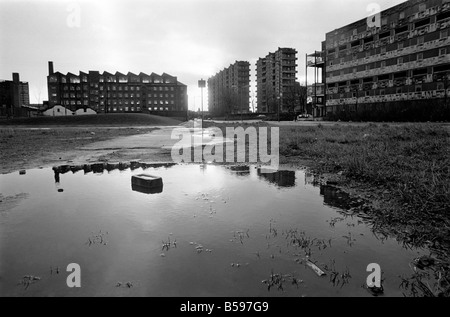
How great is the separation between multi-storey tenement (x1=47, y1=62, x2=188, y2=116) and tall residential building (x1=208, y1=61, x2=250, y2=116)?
19655mm

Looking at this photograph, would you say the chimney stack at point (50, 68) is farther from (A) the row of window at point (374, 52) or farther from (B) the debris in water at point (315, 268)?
(B) the debris in water at point (315, 268)

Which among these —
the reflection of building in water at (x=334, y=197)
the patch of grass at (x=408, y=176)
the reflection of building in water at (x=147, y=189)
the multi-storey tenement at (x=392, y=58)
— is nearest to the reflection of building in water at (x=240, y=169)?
the patch of grass at (x=408, y=176)

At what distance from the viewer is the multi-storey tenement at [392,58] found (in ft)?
155

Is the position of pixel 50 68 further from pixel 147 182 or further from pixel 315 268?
pixel 315 268

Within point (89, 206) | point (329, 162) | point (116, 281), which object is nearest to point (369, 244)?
point (116, 281)

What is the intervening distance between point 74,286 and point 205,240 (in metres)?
1.46

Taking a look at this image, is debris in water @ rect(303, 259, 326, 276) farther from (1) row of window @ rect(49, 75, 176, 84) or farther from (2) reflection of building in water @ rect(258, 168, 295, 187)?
(1) row of window @ rect(49, 75, 176, 84)

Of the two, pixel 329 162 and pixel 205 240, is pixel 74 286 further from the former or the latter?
pixel 329 162

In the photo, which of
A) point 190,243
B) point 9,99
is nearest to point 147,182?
point 190,243

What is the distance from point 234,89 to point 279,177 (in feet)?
472

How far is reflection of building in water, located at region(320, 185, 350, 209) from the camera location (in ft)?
17.2

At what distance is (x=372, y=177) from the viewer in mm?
6406

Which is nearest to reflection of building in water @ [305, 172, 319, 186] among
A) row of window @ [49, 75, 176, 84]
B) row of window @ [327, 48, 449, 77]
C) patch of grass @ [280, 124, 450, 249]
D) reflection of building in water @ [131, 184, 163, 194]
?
patch of grass @ [280, 124, 450, 249]

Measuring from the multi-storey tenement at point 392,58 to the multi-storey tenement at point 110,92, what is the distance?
74.1 meters
